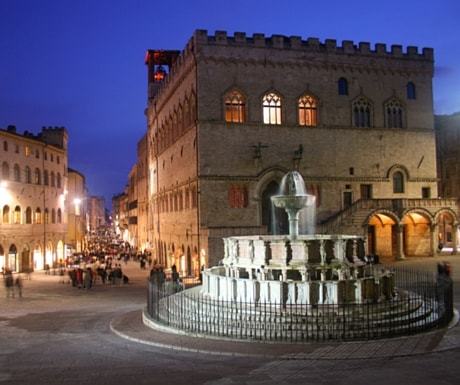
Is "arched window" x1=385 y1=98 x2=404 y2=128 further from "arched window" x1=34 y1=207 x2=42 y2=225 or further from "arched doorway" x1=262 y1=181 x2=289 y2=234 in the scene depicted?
"arched window" x1=34 y1=207 x2=42 y2=225

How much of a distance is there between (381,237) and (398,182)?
4200 mm

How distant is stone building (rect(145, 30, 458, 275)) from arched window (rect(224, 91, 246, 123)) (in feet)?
0.24

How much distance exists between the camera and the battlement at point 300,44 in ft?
120

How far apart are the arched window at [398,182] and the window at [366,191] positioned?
2039 millimetres

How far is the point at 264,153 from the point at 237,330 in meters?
23.3

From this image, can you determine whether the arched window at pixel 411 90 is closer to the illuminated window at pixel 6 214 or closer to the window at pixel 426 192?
the window at pixel 426 192

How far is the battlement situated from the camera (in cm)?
3647

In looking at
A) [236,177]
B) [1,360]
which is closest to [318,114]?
[236,177]

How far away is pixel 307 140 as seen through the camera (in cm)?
3828

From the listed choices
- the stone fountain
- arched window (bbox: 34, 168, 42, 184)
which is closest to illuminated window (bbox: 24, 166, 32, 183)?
arched window (bbox: 34, 168, 42, 184)

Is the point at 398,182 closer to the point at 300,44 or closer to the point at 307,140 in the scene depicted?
the point at 307,140

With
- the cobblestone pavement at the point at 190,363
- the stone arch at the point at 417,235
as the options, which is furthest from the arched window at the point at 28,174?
the cobblestone pavement at the point at 190,363

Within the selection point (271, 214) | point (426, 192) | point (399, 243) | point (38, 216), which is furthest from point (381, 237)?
point (38, 216)

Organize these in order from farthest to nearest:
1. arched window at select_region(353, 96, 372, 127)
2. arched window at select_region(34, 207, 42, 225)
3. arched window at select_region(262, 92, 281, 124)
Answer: arched window at select_region(34, 207, 42, 225) → arched window at select_region(353, 96, 372, 127) → arched window at select_region(262, 92, 281, 124)
